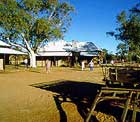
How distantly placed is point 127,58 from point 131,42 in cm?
877

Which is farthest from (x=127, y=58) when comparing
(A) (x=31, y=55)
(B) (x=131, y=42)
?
(A) (x=31, y=55)

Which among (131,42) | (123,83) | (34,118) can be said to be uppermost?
(131,42)

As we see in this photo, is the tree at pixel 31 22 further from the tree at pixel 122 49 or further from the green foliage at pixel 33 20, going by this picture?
the tree at pixel 122 49

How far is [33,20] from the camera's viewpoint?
4650 cm

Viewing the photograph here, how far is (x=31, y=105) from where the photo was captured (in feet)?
41.2

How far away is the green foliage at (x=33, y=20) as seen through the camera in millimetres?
43969

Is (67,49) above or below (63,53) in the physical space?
above

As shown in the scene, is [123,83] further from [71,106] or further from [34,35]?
[34,35]

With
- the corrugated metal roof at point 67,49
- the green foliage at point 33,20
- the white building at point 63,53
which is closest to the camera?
the green foliage at point 33,20

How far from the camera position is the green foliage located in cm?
4397

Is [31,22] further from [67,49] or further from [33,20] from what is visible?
[67,49]

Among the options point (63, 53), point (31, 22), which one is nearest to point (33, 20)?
point (31, 22)

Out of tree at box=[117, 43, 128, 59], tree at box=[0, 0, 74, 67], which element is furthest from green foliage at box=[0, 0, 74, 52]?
tree at box=[117, 43, 128, 59]

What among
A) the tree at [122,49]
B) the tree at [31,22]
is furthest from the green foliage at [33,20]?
the tree at [122,49]
